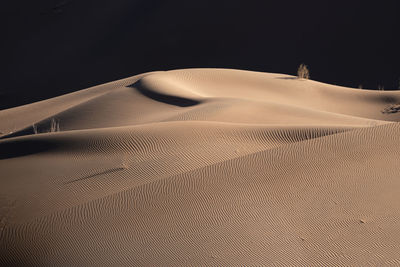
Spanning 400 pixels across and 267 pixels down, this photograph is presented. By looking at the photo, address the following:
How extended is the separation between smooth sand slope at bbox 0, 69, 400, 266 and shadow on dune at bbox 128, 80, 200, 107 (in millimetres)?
3320

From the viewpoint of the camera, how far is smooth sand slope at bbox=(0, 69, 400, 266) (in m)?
3.45

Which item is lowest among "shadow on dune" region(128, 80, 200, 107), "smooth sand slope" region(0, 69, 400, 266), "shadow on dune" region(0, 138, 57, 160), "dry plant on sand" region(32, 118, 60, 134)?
"dry plant on sand" region(32, 118, 60, 134)

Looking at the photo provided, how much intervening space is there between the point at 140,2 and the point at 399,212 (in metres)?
29.2

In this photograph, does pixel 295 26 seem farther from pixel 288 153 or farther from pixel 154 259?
pixel 154 259

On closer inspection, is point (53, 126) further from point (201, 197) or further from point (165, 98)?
point (201, 197)

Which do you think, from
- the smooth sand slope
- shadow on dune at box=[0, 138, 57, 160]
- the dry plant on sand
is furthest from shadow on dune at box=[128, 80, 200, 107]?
shadow on dune at box=[0, 138, 57, 160]

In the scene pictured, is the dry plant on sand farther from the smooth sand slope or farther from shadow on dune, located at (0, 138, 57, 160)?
the smooth sand slope

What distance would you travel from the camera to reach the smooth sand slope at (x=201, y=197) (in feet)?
11.3

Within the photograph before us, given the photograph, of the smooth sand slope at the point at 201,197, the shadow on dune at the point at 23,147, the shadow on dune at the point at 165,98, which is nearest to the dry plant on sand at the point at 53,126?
the shadow on dune at the point at 165,98

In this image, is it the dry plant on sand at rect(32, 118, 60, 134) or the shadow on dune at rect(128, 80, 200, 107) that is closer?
the dry plant on sand at rect(32, 118, 60, 134)

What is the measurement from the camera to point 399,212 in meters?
3.84

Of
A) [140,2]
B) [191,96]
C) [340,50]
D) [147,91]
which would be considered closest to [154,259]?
[191,96]

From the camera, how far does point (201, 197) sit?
13.7ft

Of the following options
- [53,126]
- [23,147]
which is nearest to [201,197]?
[23,147]
